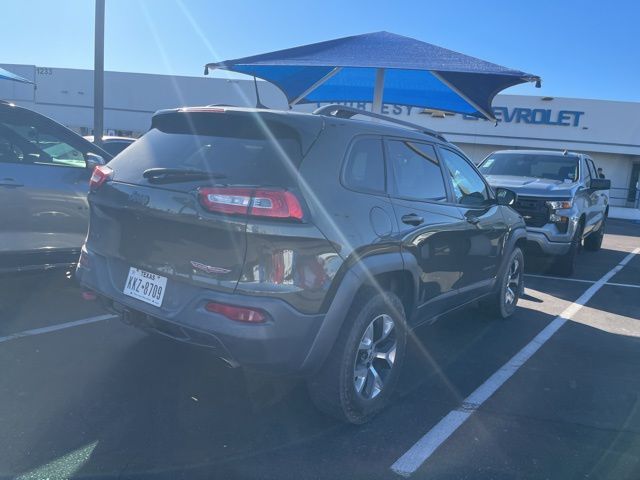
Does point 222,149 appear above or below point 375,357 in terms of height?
above

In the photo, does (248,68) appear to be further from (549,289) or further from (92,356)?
(549,289)

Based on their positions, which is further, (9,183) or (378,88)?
(378,88)

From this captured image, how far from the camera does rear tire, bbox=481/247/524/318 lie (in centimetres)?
564

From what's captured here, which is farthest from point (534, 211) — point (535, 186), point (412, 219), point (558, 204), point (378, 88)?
point (412, 219)

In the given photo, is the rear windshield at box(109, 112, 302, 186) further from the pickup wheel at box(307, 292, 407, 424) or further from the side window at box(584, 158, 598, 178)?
the side window at box(584, 158, 598, 178)

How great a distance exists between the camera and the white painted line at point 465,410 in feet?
10.0

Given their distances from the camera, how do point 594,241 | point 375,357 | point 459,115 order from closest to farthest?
point 375,357 → point 594,241 → point 459,115

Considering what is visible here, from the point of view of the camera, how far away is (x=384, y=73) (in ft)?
26.8

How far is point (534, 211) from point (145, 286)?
6.28m

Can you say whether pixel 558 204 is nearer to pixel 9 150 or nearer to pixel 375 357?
pixel 375 357

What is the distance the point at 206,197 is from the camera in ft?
9.52

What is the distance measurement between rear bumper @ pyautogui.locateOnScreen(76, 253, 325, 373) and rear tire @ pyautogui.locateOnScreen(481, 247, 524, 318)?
3.17 m

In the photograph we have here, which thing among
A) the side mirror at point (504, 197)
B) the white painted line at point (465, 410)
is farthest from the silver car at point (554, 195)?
the side mirror at point (504, 197)

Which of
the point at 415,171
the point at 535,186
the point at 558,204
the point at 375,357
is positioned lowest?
the point at 375,357
